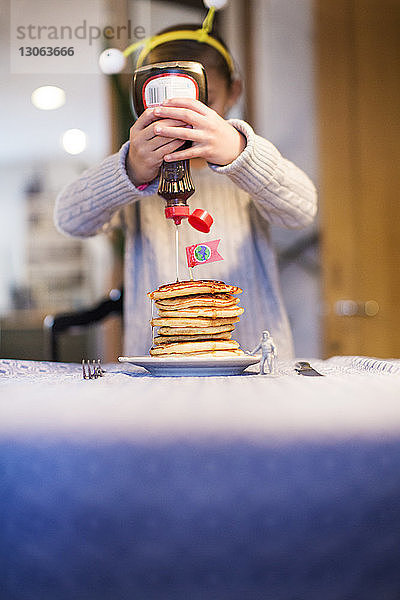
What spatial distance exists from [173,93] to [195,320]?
270mm

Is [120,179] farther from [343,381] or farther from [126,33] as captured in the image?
[343,381]

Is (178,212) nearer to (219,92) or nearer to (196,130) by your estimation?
(196,130)

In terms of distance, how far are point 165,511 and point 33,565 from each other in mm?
116

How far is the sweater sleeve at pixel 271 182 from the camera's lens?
0.84 meters

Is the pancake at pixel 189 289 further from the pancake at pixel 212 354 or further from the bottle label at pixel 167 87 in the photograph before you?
the bottle label at pixel 167 87

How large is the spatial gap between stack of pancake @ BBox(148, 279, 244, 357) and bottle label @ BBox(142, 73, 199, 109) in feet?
0.73

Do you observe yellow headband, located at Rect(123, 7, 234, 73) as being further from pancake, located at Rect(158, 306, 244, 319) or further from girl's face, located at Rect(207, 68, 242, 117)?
pancake, located at Rect(158, 306, 244, 319)

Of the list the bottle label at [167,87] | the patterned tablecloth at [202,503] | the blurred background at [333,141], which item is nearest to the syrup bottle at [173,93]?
the bottle label at [167,87]

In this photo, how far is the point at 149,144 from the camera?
2.55 ft

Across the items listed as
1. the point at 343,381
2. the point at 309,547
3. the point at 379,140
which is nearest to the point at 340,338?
the point at 379,140

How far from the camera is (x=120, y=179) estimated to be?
2.88ft

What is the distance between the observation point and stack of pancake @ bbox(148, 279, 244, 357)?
71 centimetres

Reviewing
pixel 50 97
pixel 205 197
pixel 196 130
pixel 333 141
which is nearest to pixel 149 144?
pixel 196 130

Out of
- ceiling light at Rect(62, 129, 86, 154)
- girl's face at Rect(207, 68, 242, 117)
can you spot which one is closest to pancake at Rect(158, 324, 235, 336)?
girl's face at Rect(207, 68, 242, 117)
